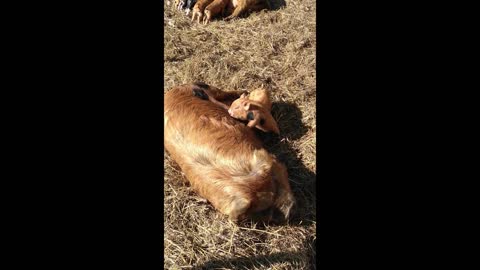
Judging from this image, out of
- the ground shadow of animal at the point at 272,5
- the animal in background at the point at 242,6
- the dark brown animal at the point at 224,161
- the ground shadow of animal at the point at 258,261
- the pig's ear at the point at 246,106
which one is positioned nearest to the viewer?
the ground shadow of animal at the point at 258,261

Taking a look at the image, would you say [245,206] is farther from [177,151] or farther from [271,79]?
[271,79]

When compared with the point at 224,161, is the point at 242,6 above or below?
above

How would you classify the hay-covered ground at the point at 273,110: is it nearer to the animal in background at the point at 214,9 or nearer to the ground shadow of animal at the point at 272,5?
the ground shadow of animal at the point at 272,5

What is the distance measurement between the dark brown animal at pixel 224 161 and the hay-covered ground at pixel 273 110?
0.77ft

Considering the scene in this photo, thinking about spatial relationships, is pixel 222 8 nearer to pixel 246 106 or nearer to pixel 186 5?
pixel 186 5

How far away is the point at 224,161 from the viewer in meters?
4.67

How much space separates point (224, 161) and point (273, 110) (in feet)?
6.56

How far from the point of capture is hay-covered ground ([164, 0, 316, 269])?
433cm

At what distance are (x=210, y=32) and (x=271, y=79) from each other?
2.33 metres

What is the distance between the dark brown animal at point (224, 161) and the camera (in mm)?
4324

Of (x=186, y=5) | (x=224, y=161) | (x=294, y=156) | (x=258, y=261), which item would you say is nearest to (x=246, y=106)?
(x=294, y=156)

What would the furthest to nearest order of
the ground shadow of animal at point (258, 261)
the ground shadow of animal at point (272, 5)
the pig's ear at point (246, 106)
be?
the ground shadow of animal at point (272, 5) < the pig's ear at point (246, 106) < the ground shadow of animal at point (258, 261)

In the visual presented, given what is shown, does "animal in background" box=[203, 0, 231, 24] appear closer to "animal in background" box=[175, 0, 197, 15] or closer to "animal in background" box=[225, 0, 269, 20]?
"animal in background" box=[225, 0, 269, 20]

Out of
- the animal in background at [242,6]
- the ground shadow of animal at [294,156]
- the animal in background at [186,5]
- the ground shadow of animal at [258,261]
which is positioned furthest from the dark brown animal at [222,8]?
the ground shadow of animal at [258,261]
